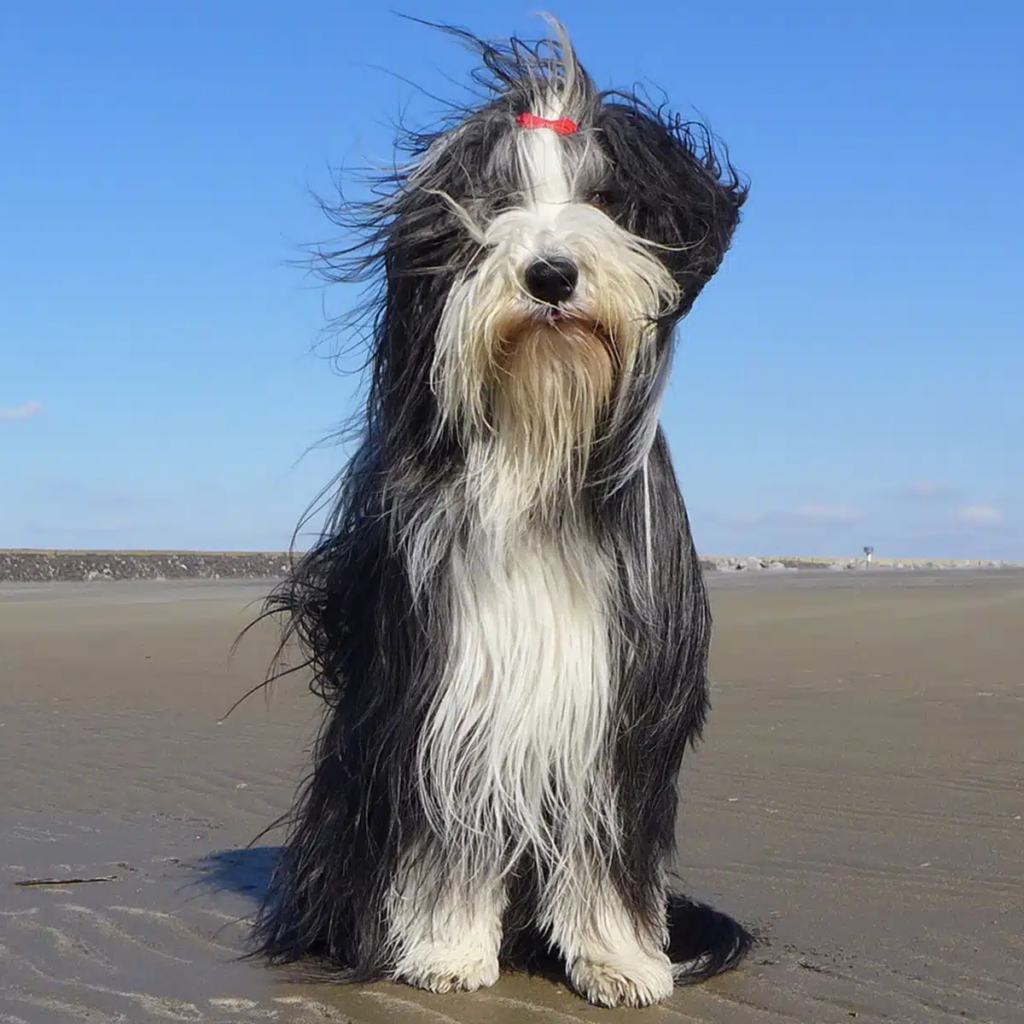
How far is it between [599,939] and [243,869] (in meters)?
1.38

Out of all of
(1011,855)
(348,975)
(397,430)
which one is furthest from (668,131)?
(1011,855)

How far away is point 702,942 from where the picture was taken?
10.4 ft

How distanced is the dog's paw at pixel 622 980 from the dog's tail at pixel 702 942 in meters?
0.10

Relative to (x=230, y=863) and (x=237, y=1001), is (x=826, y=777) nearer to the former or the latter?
(x=230, y=863)

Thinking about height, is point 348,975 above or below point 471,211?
below

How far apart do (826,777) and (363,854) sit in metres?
2.38

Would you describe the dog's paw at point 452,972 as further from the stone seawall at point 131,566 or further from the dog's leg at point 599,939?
the stone seawall at point 131,566

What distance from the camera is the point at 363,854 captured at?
3.08m

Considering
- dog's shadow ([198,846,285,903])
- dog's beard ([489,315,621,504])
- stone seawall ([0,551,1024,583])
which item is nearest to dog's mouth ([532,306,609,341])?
dog's beard ([489,315,621,504])

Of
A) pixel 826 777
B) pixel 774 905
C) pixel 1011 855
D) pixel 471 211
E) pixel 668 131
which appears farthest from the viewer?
pixel 826 777

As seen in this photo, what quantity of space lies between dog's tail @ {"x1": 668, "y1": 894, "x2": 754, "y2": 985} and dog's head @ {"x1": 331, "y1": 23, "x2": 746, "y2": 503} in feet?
3.50

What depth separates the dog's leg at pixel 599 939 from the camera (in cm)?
295

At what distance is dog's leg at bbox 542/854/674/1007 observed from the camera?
2947 millimetres

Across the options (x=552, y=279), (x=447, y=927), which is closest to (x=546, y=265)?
(x=552, y=279)
